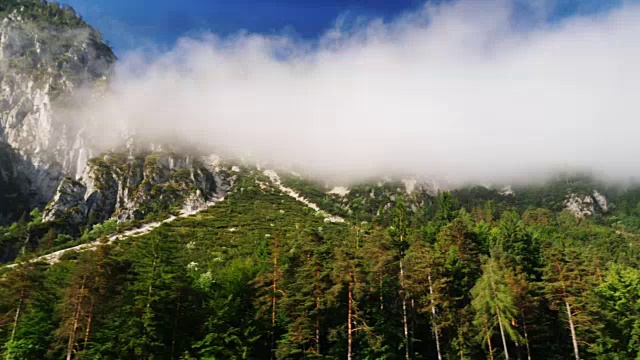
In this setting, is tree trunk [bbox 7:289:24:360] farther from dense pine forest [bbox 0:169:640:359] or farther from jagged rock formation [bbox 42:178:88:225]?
jagged rock formation [bbox 42:178:88:225]

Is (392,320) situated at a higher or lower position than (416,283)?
lower

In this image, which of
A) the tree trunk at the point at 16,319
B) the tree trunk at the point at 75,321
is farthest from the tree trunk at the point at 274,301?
the tree trunk at the point at 16,319

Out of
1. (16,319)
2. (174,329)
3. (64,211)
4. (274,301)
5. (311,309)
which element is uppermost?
(64,211)

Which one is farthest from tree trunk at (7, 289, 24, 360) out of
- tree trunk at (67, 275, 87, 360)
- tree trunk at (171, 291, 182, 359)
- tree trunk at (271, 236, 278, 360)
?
tree trunk at (271, 236, 278, 360)

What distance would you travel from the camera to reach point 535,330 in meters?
50.3

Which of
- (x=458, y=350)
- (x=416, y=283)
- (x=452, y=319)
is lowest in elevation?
(x=458, y=350)

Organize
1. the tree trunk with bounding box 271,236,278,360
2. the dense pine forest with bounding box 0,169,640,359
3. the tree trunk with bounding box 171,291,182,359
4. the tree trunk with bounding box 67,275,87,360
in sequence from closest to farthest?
the tree trunk with bounding box 67,275,87,360, the dense pine forest with bounding box 0,169,640,359, the tree trunk with bounding box 171,291,182,359, the tree trunk with bounding box 271,236,278,360

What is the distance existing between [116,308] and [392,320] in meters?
29.4

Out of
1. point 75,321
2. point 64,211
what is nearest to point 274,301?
point 75,321

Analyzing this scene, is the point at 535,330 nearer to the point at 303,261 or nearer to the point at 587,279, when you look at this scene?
the point at 587,279

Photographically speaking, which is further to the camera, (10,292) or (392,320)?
(392,320)

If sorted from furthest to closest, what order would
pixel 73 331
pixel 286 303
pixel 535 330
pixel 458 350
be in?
pixel 535 330 → pixel 458 350 → pixel 286 303 → pixel 73 331

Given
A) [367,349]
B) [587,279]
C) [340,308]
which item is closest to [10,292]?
[340,308]

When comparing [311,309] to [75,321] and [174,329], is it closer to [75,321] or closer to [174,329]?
[174,329]
